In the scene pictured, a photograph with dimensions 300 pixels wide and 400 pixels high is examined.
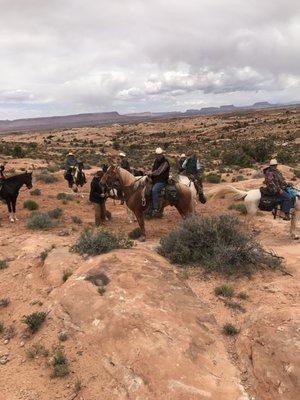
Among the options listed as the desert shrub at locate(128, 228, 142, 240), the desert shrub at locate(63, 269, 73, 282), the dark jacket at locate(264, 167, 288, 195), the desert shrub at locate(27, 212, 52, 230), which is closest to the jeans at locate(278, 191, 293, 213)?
the dark jacket at locate(264, 167, 288, 195)

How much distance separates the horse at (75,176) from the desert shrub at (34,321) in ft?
41.0

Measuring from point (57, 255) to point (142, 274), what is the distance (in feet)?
8.29

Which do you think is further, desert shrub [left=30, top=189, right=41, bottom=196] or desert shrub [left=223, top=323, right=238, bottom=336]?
desert shrub [left=30, top=189, right=41, bottom=196]

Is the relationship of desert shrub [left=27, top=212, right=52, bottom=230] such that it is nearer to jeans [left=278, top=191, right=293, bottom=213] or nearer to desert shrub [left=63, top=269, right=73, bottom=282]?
desert shrub [left=63, top=269, right=73, bottom=282]

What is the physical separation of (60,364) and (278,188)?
26.2ft

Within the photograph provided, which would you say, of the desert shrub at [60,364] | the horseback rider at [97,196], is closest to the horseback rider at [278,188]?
the horseback rider at [97,196]

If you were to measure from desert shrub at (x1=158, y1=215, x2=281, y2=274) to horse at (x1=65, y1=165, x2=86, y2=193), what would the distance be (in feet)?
33.5

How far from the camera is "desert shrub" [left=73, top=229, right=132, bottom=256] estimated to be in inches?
389

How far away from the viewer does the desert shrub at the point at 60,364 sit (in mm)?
6688

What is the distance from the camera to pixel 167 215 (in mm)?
15781

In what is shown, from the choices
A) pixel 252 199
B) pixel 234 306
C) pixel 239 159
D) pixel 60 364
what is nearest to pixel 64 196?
pixel 252 199

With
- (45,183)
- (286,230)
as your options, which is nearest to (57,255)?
(286,230)

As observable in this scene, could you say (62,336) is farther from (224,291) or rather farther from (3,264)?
(3,264)

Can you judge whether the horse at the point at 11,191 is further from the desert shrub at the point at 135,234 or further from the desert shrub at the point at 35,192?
the desert shrub at the point at 135,234
